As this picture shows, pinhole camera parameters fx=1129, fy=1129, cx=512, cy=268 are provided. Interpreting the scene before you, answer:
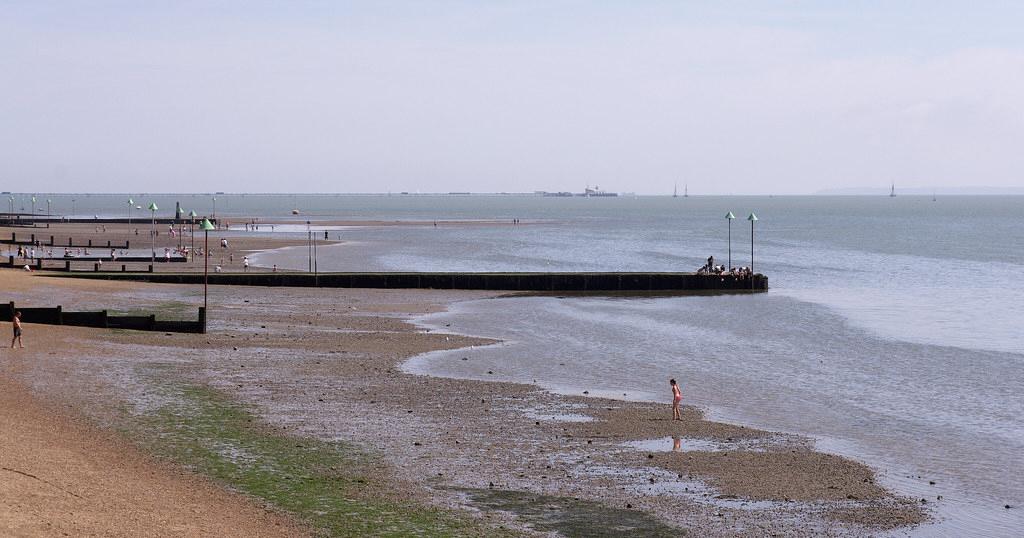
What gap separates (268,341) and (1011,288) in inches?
2634

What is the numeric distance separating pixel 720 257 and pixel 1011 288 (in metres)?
42.3

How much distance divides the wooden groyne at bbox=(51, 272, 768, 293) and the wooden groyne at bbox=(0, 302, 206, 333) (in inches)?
1052

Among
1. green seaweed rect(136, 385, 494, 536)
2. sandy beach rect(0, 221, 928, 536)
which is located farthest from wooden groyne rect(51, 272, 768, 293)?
green seaweed rect(136, 385, 494, 536)

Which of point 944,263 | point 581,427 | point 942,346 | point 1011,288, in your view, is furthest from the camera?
point 944,263

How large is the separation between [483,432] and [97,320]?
80.6 ft

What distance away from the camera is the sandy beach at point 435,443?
76.5 ft

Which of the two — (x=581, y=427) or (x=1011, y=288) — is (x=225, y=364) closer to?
(x=581, y=427)

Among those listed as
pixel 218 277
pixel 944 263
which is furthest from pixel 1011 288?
pixel 218 277

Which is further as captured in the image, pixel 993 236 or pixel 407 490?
pixel 993 236

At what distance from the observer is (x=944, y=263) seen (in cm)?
12119

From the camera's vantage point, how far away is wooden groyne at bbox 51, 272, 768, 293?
→ 7700 cm

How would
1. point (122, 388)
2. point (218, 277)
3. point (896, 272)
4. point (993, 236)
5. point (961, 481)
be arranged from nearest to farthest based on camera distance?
point (961, 481)
point (122, 388)
point (218, 277)
point (896, 272)
point (993, 236)

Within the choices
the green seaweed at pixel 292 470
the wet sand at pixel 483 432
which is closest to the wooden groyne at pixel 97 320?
the wet sand at pixel 483 432

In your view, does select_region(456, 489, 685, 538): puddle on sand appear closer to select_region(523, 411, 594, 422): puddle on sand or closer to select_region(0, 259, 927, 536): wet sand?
select_region(0, 259, 927, 536): wet sand
